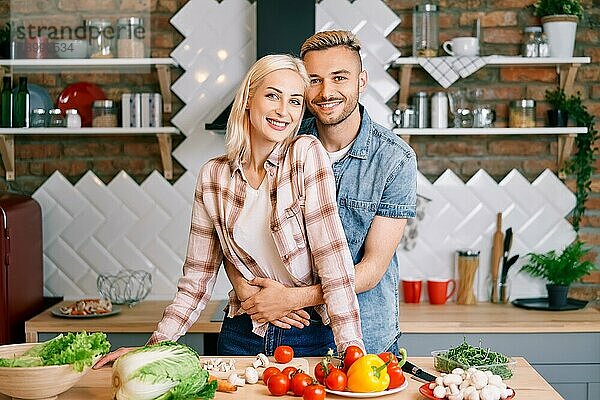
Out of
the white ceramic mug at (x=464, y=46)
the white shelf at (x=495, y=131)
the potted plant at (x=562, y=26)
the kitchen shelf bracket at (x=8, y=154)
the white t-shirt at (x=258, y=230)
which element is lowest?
the white t-shirt at (x=258, y=230)

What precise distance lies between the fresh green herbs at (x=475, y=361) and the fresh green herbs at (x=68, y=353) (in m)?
0.92

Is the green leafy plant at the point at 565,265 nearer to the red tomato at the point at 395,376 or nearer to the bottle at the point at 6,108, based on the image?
the red tomato at the point at 395,376

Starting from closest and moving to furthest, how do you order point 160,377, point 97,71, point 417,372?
point 160,377, point 417,372, point 97,71

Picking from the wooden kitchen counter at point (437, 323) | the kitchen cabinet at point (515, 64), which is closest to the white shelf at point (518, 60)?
the kitchen cabinet at point (515, 64)

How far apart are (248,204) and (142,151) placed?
6.50 ft

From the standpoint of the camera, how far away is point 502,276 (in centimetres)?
455

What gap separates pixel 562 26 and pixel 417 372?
96.4 inches

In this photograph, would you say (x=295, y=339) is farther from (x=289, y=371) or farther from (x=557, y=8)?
(x=557, y=8)

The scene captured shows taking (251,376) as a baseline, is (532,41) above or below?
above

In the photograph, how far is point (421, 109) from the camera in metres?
4.49

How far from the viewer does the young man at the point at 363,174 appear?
3.01m

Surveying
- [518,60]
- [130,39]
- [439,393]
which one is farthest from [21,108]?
[439,393]

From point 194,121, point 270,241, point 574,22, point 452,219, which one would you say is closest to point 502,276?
point 452,219

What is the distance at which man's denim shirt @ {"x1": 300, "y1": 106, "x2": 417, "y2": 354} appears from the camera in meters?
3.05
